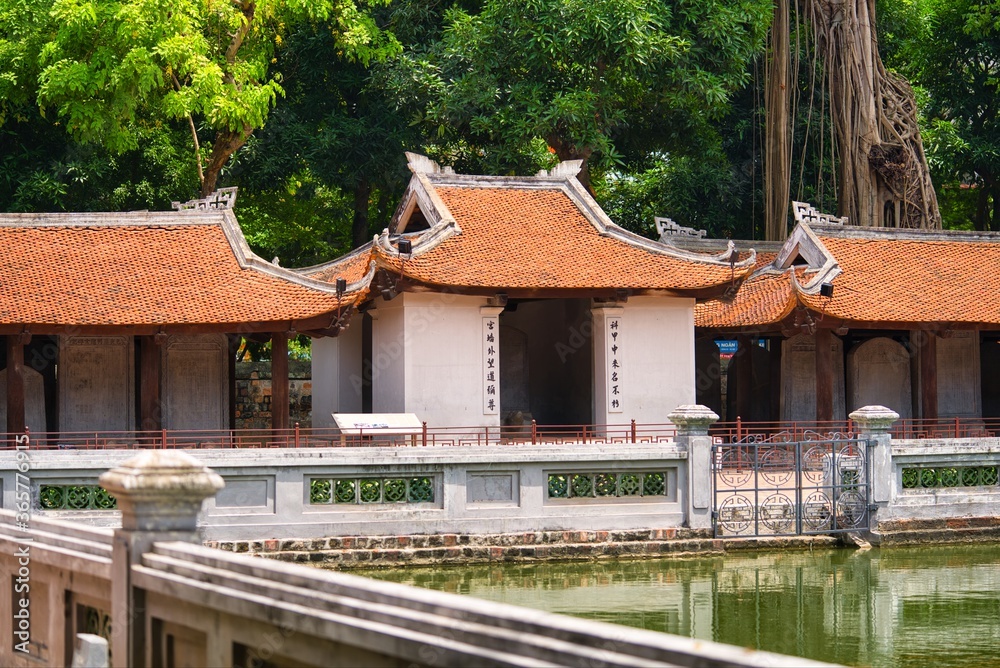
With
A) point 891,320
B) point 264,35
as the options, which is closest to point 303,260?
point 264,35

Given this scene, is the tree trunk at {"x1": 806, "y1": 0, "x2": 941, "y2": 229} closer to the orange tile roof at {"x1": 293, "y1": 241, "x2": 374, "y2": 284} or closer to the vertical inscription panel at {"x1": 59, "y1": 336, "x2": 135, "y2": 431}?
the orange tile roof at {"x1": 293, "y1": 241, "x2": 374, "y2": 284}

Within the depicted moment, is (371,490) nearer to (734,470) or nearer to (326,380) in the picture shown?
(734,470)

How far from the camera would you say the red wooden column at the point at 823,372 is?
2544cm

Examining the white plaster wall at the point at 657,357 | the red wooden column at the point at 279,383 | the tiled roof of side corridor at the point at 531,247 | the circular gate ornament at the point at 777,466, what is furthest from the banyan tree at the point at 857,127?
the red wooden column at the point at 279,383

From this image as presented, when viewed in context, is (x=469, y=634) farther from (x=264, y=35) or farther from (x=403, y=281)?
(x=264, y=35)

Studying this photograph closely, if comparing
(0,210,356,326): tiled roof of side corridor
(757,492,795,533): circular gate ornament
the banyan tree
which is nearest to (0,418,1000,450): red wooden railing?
(757,492,795,533): circular gate ornament

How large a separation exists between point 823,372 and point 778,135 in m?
9.71

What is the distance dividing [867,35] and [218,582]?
1146 inches

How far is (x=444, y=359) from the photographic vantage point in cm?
2344

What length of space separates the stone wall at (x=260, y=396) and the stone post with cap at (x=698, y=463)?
50.9 feet

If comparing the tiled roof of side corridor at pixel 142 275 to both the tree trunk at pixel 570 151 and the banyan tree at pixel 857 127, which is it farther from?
the banyan tree at pixel 857 127

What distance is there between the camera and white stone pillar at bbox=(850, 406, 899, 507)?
65.4ft

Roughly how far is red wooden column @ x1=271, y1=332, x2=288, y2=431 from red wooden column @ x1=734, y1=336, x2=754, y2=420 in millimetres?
9779

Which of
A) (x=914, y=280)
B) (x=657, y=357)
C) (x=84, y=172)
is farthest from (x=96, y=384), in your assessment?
(x=914, y=280)
